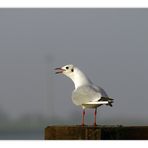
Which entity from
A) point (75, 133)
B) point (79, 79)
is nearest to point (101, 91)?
point (79, 79)

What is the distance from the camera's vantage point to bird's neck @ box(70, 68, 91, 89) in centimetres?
965

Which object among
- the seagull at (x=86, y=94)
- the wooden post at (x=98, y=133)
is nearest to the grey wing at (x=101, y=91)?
the seagull at (x=86, y=94)

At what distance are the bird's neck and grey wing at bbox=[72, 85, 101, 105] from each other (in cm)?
22

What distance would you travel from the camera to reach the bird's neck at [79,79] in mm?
9648

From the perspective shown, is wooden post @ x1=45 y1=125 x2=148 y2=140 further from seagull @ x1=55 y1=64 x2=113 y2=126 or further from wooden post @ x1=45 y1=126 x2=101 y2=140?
seagull @ x1=55 y1=64 x2=113 y2=126

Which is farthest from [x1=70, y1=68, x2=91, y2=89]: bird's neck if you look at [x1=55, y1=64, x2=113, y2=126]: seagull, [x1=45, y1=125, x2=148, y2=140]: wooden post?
[x1=45, y1=125, x2=148, y2=140]: wooden post

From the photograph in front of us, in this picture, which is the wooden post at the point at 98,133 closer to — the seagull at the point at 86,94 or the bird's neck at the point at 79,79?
the seagull at the point at 86,94

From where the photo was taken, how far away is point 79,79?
382 inches

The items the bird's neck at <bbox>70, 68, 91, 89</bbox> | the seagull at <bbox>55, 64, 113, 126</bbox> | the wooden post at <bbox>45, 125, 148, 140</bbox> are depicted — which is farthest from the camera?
the bird's neck at <bbox>70, 68, 91, 89</bbox>

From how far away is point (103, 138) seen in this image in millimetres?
7238

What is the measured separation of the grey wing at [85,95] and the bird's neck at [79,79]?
0.22 metres
